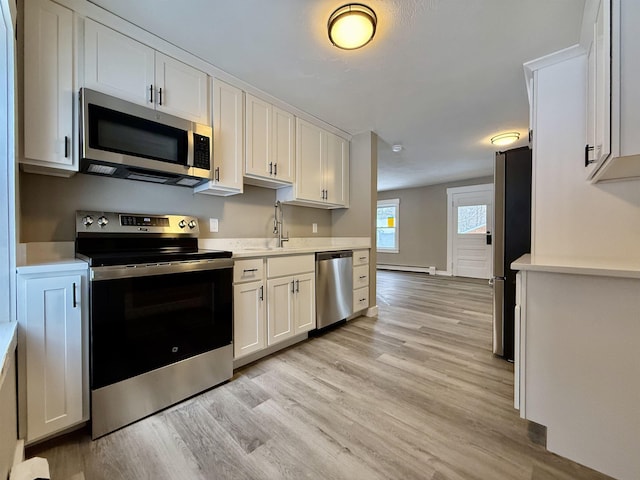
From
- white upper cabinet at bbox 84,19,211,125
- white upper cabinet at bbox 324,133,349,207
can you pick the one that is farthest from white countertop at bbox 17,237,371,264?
white upper cabinet at bbox 84,19,211,125

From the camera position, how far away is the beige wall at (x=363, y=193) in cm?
327

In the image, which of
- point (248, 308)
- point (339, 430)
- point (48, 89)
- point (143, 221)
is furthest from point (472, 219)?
point (48, 89)

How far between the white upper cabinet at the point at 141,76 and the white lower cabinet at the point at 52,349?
1128 millimetres

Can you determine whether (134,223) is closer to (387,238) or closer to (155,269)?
(155,269)

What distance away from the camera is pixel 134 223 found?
1823mm

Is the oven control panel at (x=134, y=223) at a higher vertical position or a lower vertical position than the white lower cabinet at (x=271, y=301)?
higher

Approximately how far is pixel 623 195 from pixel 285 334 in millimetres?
2389

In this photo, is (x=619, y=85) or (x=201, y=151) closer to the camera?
(x=619, y=85)

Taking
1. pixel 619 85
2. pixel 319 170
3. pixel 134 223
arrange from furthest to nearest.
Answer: pixel 319 170 → pixel 134 223 → pixel 619 85

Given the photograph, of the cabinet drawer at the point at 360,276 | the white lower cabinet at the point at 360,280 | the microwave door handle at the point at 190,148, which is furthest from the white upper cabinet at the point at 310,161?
the microwave door handle at the point at 190,148

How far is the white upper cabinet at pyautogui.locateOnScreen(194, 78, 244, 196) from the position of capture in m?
2.10

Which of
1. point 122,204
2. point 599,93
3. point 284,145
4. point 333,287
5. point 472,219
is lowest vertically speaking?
point 333,287

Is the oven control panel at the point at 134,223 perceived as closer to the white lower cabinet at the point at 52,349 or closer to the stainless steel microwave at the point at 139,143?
the stainless steel microwave at the point at 139,143

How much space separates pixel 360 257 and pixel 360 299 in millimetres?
510
